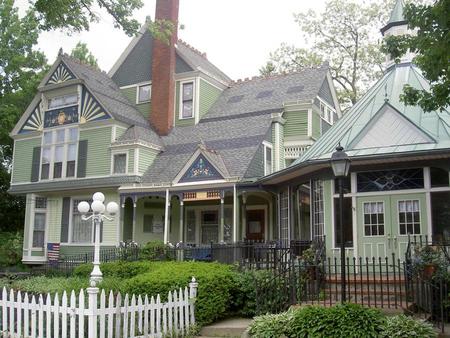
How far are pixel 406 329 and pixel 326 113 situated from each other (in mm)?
18318

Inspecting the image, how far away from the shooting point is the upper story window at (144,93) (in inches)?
1080

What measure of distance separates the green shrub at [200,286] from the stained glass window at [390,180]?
4980mm

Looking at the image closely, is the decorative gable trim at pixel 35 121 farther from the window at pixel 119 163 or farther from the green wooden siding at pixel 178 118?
the green wooden siding at pixel 178 118

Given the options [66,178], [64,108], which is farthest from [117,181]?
[64,108]

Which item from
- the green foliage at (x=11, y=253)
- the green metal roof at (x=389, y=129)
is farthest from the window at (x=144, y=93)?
the green metal roof at (x=389, y=129)

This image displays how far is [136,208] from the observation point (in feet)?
75.7

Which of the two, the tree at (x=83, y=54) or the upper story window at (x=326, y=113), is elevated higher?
the tree at (x=83, y=54)

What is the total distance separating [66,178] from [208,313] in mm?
15674

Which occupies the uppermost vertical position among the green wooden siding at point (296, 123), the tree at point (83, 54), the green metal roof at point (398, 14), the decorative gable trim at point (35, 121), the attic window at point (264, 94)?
the tree at point (83, 54)

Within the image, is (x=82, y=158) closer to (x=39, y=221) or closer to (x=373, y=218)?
(x=39, y=221)

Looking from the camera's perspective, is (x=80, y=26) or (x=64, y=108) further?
(x=64, y=108)

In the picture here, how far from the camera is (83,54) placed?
4531 cm

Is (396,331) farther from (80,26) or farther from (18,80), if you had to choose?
(18,80)

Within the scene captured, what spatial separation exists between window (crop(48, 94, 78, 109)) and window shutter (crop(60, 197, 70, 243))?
465 cm
